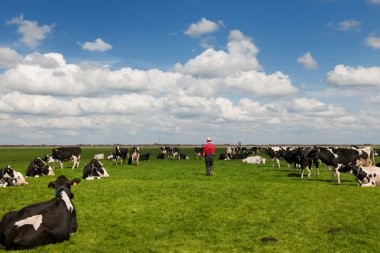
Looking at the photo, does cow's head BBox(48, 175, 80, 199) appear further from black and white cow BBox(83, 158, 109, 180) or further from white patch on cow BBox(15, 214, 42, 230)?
black and white cow BBox(83, 158, 109, 180)

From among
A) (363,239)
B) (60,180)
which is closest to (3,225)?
(60,180)

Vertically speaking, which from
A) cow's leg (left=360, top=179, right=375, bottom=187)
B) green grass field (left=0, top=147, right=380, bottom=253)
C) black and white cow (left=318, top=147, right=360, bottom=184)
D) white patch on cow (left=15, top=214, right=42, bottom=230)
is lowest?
green grass field (left=0, top=147, right=380, bottom=253)

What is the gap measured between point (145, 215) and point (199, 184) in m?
8.18

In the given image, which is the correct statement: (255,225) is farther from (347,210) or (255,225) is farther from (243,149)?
(243,149)

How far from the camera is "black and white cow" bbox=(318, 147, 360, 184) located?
2305cm

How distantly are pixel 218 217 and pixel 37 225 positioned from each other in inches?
248

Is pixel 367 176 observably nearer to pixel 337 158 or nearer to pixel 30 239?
pixel 337 158

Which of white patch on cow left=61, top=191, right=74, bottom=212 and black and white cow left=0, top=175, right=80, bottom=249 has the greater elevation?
white patch on cow left=61, top=191, right=74, bottom=212

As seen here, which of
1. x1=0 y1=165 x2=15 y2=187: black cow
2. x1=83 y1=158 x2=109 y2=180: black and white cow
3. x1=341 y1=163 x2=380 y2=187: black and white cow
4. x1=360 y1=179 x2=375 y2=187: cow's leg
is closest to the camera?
x1=360 y1=179 x2=375 y2=187: cow's leg

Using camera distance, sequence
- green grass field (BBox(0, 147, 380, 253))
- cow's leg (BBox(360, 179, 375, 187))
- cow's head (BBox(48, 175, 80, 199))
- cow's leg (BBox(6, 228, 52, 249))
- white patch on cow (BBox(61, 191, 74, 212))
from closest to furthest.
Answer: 1. cow's leg (BBox(6, 228, 52, 249))
2. green grass field (BBox(0, 147, 380, 253))
3. white patch on cow (BBox(61, 191, 74, 212))
4. cow's head (BBox(48, 175, 80, 199))
5. cow's leg (BBox(360, 179, 375, 187))

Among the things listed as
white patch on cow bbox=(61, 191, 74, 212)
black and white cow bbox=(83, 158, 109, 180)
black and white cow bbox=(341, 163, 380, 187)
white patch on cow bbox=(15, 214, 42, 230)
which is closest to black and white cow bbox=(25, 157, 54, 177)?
black and white cow bbox=(83, 158, 109, 180)

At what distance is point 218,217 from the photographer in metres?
13.3

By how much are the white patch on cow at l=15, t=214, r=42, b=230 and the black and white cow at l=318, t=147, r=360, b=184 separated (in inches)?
710

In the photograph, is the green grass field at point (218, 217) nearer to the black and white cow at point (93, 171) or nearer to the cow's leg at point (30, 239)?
the cow's leg at point (30, 239)
